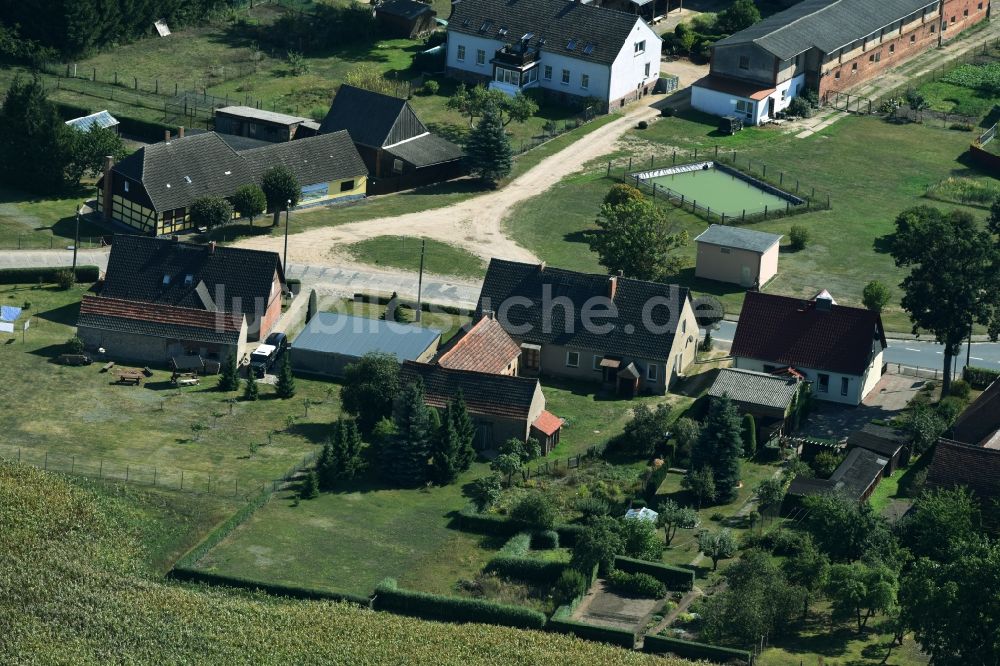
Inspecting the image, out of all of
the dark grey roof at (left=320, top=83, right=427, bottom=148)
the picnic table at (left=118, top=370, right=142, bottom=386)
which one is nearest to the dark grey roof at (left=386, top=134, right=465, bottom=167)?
the dark grey roof at (left=320, top=83, right=427, bottom=148)

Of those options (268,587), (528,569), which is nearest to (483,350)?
(528,569)

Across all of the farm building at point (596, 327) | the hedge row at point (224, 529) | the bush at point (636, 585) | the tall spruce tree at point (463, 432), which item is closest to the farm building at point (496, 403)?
the tall spruce tree at point (463, 432)

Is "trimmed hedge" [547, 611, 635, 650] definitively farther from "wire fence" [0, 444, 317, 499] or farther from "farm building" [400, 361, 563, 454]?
"wire fence" [0, 444, 317, 499]

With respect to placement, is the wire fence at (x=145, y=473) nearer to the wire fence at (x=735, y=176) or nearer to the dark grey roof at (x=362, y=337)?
the dark grey roof at (x=362, y=337)

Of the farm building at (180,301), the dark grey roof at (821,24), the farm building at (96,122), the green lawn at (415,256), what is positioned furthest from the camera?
the dark grey roof at (821,24)

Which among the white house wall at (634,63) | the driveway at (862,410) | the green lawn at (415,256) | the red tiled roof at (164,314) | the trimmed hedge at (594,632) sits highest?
the white house wall at (634,63)

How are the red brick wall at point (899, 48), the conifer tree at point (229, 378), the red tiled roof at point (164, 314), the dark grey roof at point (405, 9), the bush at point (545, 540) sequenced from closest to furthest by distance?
the bush at point (545, 540)
the conifer tree at point (229, 378)
the red tiled roof at point (164, 314)
the red brick wall at point (899, 48)
the dark grey roof at point (405, 9)

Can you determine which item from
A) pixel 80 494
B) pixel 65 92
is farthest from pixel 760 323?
pixel 65 92

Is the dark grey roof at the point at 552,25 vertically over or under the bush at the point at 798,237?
over
